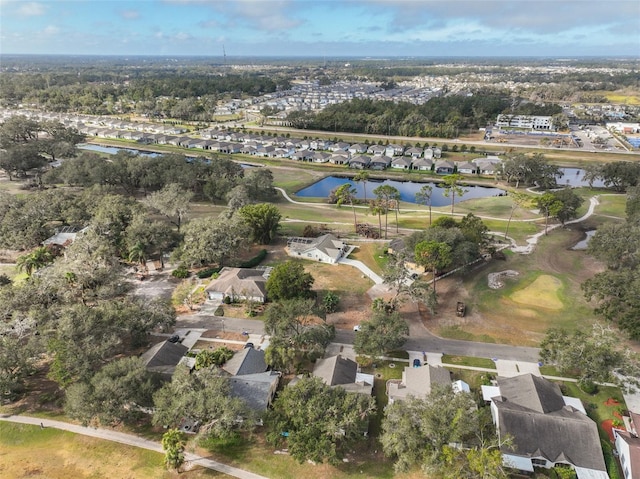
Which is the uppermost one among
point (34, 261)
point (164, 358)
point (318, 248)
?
point (34, 261)

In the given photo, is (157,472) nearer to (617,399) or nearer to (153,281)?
(153,281)

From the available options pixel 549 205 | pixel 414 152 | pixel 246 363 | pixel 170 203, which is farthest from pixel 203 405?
pixel 414 152

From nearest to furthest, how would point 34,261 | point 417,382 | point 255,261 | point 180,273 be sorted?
point 417,382
point 34,261
point 180,273
point 255,261

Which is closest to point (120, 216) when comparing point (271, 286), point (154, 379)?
point (271, 286)

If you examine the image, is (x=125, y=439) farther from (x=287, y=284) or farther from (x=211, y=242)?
(x=211, y=242)

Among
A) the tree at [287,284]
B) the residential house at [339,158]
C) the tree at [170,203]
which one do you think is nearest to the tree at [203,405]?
the tree at [287,284]

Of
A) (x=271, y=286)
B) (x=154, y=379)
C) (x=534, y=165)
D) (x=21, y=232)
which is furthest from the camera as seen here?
(x=534, y=165)
